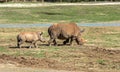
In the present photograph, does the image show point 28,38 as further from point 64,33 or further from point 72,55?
point 72,55

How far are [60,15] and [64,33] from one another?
2267 cm

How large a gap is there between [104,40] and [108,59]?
6.81 meters

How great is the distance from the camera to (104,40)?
929 inches

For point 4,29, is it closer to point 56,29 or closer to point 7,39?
point 7,39

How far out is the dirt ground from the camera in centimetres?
1471

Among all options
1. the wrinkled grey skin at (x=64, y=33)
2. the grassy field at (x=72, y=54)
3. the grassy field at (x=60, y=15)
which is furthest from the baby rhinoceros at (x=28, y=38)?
the grassy field at (x=60, y=15)

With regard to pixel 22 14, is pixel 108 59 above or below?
above

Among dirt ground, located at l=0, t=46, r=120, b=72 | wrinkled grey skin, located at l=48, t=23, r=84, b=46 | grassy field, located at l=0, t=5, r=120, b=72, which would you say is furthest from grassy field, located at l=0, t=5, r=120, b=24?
Result: dirt ground, located at l=0, t=46, r=120, b=72

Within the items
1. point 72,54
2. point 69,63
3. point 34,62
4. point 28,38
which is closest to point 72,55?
point 72,54

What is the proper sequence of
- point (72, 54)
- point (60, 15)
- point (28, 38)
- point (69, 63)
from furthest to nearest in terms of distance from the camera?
point (60, 15), point (28, 38), point (72, 54), point (69, 63)

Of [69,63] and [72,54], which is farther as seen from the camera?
[72,54]

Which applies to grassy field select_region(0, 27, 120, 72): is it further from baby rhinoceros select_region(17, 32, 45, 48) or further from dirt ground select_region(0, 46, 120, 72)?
baby rhinoceros select_region(17, 32, 45, 48)

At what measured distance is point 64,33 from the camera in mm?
21125

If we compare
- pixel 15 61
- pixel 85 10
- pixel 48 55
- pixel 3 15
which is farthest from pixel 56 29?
pixel 85 10
